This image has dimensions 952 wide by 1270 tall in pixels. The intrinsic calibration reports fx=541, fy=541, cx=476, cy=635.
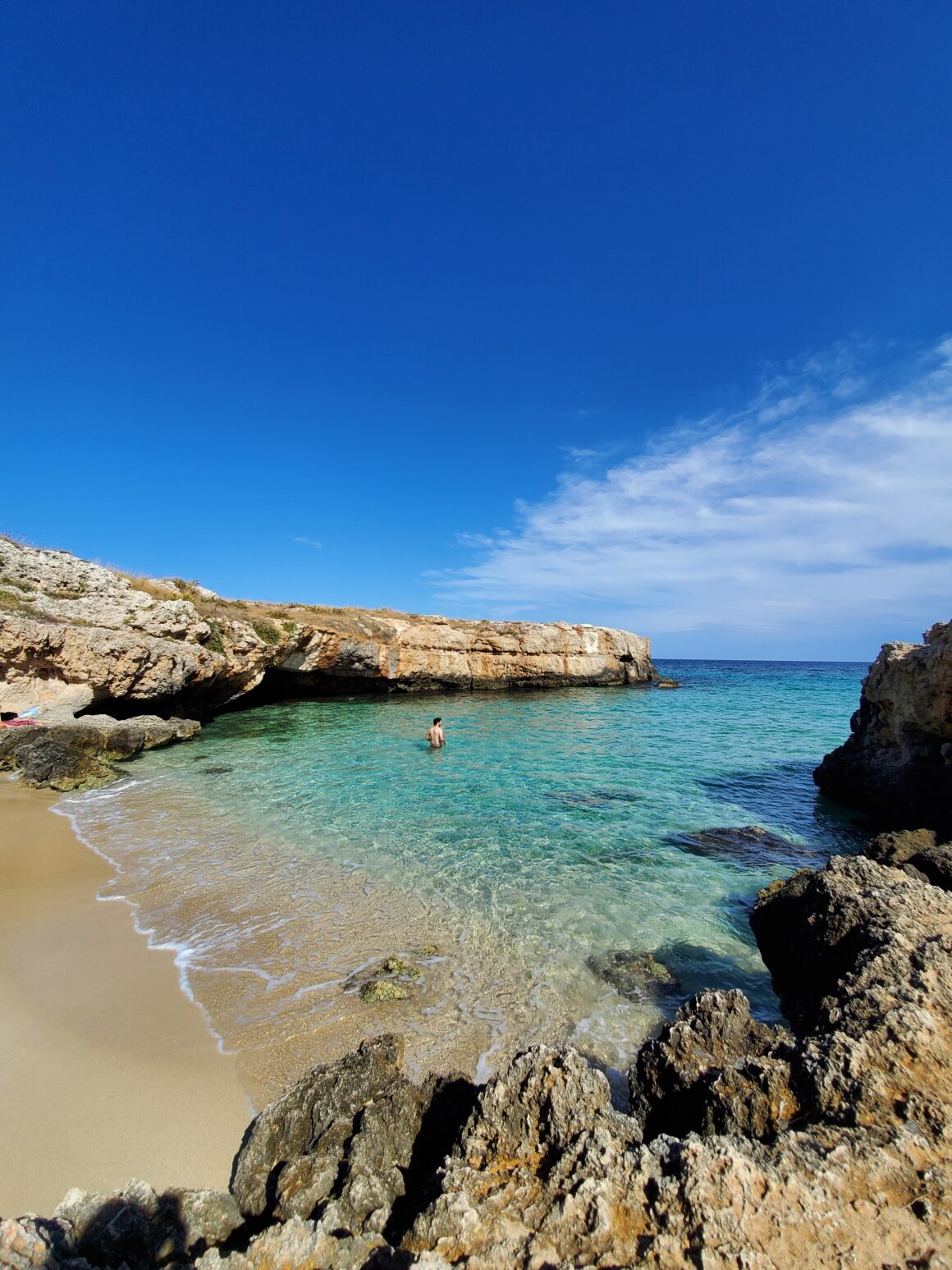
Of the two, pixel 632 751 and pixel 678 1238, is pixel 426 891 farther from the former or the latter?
pixel 632 751

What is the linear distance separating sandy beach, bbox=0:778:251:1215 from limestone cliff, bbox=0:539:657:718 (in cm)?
1158

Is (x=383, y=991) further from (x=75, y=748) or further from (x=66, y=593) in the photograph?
(x=66, y=593)

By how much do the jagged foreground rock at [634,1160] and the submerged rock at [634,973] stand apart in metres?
1.69

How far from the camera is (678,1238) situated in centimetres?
191

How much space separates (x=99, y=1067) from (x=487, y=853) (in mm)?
5634

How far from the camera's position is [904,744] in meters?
11.3

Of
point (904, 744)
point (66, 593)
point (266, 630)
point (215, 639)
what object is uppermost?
point (66, 593)

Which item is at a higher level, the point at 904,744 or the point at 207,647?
the point at 207,647

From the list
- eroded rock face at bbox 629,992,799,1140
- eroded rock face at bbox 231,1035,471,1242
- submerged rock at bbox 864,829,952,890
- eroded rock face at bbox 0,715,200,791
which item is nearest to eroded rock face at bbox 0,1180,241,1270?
eroded rock face at bbox 231,1035,471,1242

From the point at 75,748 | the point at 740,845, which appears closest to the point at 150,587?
the point at 75,748

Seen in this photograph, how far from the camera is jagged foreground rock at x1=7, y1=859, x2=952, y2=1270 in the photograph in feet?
6.44

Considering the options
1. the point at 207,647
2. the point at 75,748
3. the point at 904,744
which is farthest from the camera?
the point at 207,647

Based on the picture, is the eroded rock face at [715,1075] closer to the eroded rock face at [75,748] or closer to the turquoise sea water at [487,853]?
the turquoise sea water at [487,853]

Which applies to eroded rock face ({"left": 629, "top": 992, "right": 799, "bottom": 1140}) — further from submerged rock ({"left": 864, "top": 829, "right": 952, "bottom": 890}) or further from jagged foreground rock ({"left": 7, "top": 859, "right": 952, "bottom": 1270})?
submerged rock ({"left": 864, "top": 829, "right": 952, "bottom": 890})
